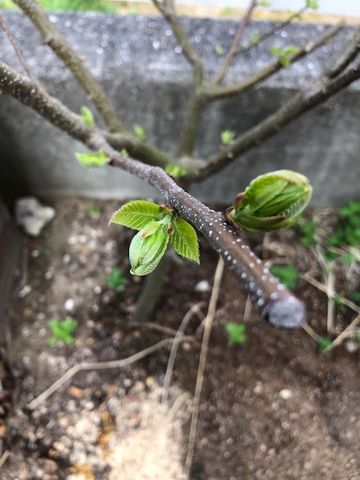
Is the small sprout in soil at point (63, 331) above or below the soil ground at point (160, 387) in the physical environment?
above

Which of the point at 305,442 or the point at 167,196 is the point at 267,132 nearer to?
the point at 167,196

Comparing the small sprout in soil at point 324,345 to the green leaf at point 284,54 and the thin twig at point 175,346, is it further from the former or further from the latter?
the green leaf at point 284,54

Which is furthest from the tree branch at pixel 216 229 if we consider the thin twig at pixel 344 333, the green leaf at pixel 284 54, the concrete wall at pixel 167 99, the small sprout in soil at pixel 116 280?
the thin twig at pixel 344 333

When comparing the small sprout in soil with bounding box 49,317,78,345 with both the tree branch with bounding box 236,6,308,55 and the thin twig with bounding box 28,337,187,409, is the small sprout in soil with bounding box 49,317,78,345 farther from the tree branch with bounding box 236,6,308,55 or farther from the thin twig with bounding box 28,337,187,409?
the tree branch with bounding box 236,6,308,55

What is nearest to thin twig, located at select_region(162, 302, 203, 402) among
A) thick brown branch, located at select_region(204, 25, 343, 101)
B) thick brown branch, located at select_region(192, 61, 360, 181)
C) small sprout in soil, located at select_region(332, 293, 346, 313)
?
small sprout in soil, located at select_region(332, 293, 346, 313)

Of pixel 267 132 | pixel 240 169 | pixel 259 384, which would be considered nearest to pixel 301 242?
pixel 240 169

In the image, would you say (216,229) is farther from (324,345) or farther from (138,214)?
(324,345)

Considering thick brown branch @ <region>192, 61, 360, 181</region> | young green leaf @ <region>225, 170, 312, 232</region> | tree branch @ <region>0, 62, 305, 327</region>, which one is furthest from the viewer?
thick brown branch @ <region>192, 61, 360, 181</region>
